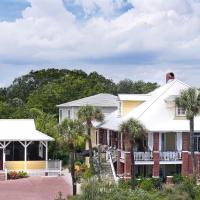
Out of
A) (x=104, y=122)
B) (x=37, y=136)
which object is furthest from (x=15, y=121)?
(x=104, y=122)

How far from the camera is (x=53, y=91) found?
3241 inches

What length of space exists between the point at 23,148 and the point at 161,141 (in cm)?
1468

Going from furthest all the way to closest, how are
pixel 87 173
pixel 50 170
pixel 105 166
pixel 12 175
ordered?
1. pixel 50 170
2. pixel 12 175
3. pixel 105 166
4. pixel 87 173

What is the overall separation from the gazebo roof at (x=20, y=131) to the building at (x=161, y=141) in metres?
7.04

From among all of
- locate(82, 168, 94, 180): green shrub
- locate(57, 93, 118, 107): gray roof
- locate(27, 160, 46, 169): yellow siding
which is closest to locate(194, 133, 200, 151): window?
locate(82, 168, 94, 180): green shrub

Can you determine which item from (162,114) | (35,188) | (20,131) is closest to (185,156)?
(162,114)

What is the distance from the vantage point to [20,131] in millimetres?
55188

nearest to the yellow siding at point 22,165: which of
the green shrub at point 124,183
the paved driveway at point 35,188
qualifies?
the paved driveway at point 35,188

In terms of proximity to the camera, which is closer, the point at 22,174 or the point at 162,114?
the point at 162,114

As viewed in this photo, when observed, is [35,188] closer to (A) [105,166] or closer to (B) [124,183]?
(B) [124,183]

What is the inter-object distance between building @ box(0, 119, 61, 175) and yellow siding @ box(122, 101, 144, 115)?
6.94 m

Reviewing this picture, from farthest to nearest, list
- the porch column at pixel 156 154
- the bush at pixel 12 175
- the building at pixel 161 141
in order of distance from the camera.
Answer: the bush at pixel 12 175 → the building at pixel 161 141 → the porch column at pixel 156 154

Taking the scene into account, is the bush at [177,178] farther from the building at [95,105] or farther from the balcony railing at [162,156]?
the building at [95,105]

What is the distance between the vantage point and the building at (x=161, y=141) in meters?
46.6
